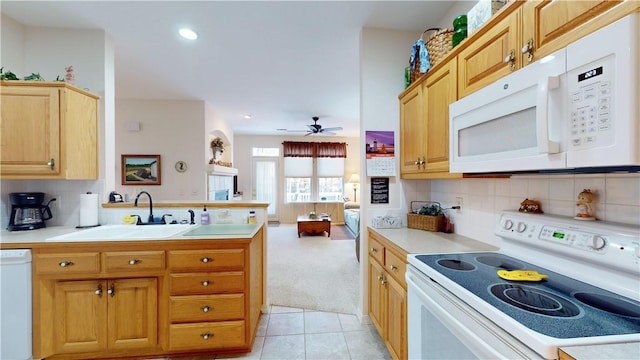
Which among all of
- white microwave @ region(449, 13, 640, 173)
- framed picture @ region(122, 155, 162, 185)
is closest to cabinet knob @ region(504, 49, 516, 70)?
white microwave @ region(449, 13, 640, 173)

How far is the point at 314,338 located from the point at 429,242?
1.27 m

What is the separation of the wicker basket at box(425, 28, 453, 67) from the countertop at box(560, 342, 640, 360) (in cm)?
166

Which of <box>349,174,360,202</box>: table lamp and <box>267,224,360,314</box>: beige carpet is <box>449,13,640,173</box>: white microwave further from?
<box>349,174,360,202</box>: table lamp

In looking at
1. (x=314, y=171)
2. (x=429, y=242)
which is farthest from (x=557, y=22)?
(x=314, y=171)

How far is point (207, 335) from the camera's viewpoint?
1848 mm

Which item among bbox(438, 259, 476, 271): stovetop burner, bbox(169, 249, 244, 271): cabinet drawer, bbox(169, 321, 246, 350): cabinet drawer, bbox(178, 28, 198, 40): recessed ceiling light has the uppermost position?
bbox(178, 28, 198, 40): recessed ceiling light

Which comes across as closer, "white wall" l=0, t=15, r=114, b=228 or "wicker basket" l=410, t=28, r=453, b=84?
"wicker basket" l=410, t=28, r=453, b=84

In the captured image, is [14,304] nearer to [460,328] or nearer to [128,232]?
[128,232]

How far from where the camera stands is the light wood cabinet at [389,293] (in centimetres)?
154

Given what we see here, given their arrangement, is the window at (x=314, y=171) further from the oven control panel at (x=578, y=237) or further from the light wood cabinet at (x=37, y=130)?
the oven control panel at (x=578, y=237)

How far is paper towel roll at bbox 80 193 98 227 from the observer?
222cm

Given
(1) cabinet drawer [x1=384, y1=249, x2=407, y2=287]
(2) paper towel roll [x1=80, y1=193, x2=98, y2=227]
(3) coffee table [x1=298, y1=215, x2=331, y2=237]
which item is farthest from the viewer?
(3) coffee table [x1=298, y1=215, x2=331, y2=237]

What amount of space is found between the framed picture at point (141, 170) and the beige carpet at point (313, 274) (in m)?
2.32

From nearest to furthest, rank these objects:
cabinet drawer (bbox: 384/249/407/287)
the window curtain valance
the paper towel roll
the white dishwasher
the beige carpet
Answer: cabinet drawer (bbox: 384/249/407/287)
the white dishwasher
the paper towel roll
the beige carpet
the window curtain valance
